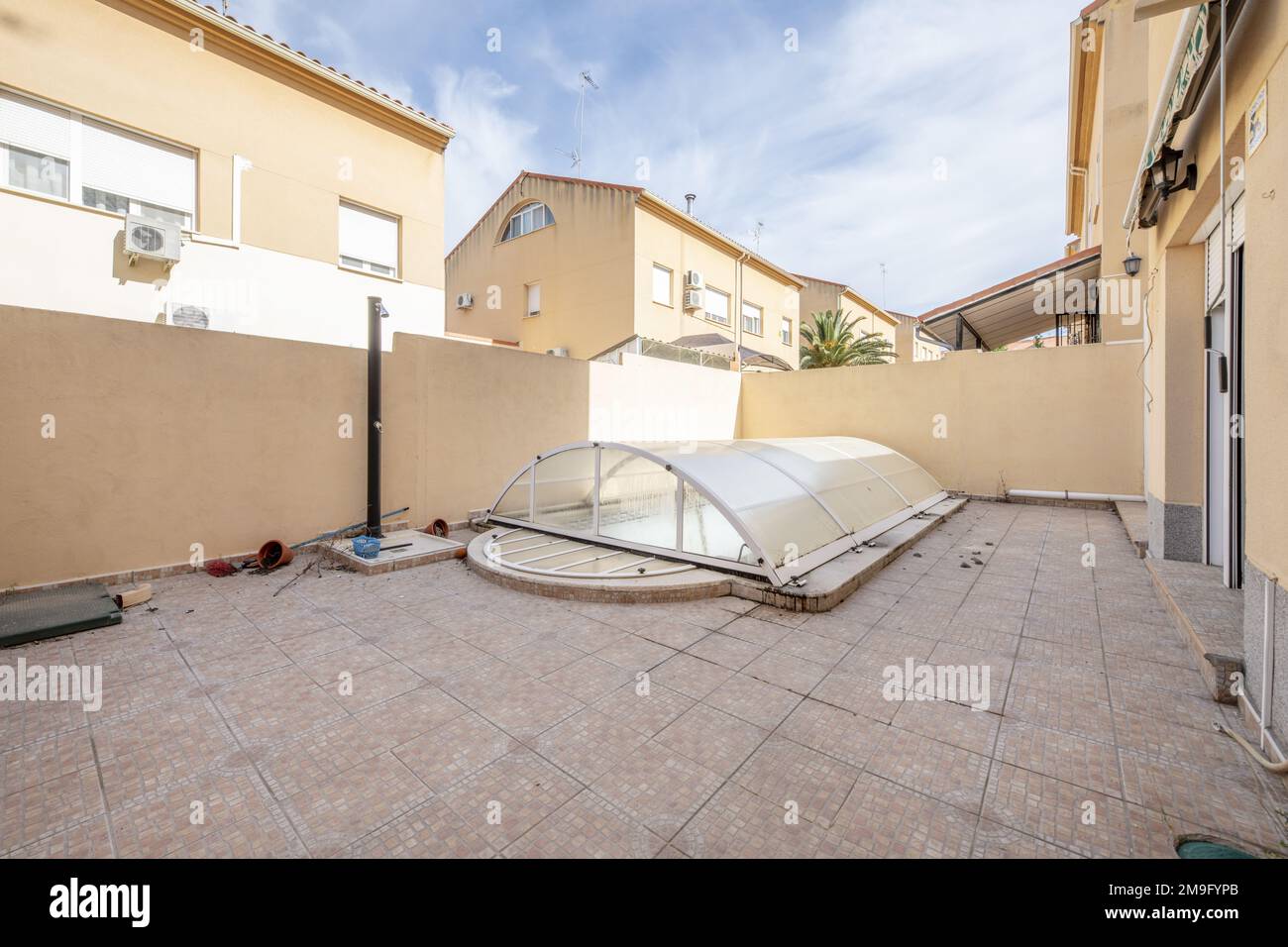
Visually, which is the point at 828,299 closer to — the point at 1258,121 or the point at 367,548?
the point at 1258,121

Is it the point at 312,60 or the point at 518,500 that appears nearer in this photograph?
the point at 518,500

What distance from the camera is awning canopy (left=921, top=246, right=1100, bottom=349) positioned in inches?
400

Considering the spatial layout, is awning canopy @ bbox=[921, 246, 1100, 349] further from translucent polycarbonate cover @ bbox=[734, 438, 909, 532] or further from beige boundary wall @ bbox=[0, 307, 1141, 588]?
translucent polycarbonate cover @ bbox=[734, 438, 909, 532]

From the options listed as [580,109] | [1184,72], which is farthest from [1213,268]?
[580,109]

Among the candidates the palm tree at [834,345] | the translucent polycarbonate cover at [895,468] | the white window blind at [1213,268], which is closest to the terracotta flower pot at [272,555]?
the translucent polycarbonate cover at [895,468]

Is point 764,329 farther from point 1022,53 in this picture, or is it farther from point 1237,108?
point 1237,108

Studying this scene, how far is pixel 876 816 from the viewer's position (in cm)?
199

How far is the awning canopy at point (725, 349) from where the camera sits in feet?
46.0

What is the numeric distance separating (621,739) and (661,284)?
13325mm

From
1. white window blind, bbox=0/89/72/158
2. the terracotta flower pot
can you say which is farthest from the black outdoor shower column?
white window blind, bbox=0/89/72/158

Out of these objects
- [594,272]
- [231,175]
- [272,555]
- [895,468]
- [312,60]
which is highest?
[312,60]

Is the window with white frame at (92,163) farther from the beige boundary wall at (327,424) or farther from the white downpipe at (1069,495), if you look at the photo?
Result: the white downpipe at (1069,495)

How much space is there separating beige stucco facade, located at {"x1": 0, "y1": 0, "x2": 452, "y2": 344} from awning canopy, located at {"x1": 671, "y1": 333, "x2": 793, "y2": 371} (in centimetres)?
648

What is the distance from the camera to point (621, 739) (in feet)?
8.29
